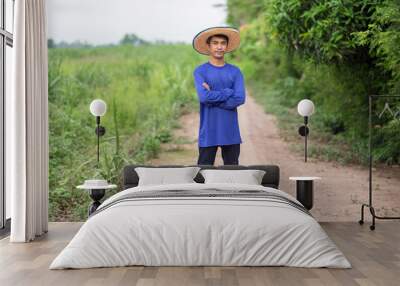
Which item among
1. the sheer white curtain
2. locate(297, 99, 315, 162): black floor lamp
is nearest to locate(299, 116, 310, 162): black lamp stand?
locate(297, 99, 315, 162): black floor lamp

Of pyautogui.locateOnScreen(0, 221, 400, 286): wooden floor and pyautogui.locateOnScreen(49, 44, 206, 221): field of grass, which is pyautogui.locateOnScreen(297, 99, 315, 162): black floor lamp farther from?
pyautogui.locateOnScreen(0, 221, 400, 286): wooden floor

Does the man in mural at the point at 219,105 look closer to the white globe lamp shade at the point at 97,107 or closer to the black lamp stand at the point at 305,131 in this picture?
the black lamp stand at the point at 305,131

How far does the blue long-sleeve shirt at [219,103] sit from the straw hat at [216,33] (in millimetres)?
274

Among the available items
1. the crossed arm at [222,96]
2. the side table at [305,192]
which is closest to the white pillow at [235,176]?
the side table at [305,192]

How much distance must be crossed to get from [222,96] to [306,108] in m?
0.98

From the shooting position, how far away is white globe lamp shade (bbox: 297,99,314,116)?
7.16 metres

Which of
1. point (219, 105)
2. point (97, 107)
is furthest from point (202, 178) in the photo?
point (97, 107)

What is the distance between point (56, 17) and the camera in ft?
25.9

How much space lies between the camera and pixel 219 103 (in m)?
6.95

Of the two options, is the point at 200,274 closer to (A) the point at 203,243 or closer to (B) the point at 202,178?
(A) the point at 203,243

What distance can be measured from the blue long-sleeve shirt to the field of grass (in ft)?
1.91

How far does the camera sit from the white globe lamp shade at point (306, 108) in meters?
7.16

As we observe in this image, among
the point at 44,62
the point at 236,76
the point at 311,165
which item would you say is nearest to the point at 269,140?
the point at 311,165

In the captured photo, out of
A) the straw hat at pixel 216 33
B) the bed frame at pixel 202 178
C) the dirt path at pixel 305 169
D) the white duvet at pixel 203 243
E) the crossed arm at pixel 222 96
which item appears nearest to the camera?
the white duvet at pixel 203 243
